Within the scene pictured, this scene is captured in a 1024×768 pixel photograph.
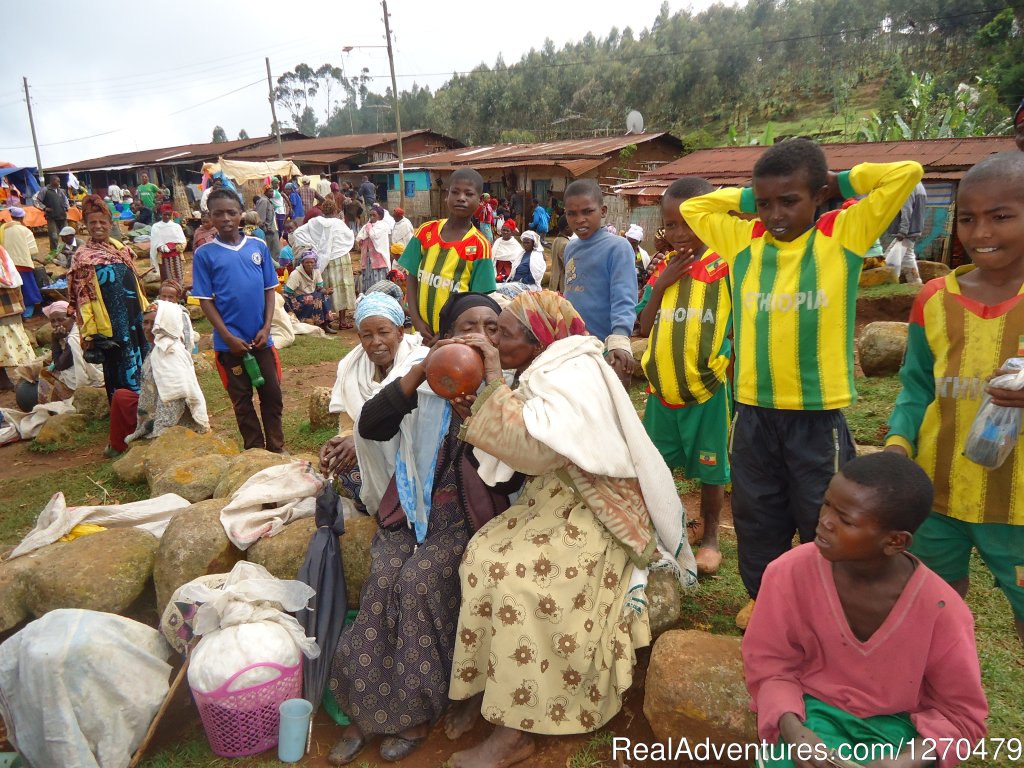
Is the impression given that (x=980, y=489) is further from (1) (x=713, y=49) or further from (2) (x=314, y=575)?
(1) (x=713, y=49)

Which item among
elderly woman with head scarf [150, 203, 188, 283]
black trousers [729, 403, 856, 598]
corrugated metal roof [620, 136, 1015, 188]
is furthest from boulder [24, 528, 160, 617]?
elderly woman with head scarf [150, 203, 188, 283]

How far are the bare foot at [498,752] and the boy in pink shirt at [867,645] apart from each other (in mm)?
900

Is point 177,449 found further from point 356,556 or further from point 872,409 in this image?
point 872,409

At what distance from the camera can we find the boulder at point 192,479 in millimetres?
4406

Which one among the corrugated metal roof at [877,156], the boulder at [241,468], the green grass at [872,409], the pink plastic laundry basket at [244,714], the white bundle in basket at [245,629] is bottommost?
the pink plastic laundry basket at [244,714]

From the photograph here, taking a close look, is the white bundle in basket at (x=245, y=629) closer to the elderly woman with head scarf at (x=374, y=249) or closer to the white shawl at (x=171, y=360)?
the white shawl at (x=171, y=360)

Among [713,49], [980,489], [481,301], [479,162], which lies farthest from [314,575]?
[713,49]

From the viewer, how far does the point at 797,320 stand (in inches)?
95.0

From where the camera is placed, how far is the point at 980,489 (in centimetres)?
203

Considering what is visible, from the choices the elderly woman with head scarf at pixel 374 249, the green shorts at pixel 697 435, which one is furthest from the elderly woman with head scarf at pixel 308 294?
the green shorts at pixel 697 435

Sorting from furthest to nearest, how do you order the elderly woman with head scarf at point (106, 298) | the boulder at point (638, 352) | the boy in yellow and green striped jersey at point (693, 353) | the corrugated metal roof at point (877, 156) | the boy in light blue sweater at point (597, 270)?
1. the corrugated metal roof at point (877, 156)
2. the boulder at point (638, 352)
3. the elderly woman with head scarf at point (106, 298)
4. the boy in light blue sweater at point (597, 270)
5. the boy in yellow and green striped jersey at point (693, 353)

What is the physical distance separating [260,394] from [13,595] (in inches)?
88.9

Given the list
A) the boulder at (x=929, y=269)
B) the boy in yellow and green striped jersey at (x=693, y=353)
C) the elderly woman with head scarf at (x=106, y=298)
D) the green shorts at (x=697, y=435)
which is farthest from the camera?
the boulder at (x=929, y=269)

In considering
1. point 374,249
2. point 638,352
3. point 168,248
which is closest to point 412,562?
point 638,352
